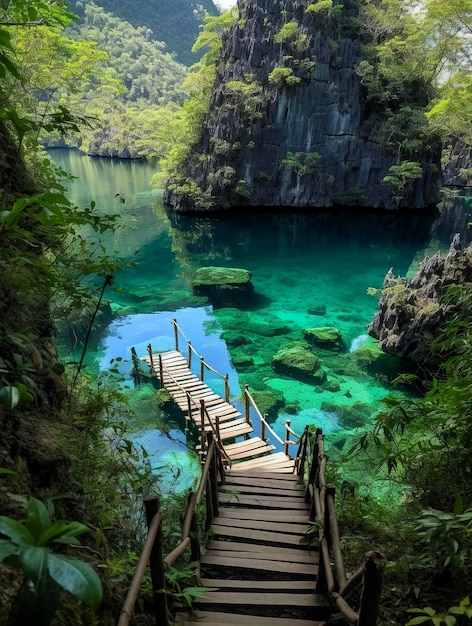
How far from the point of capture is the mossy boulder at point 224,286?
1636cm

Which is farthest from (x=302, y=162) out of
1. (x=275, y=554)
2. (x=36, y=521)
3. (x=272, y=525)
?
(x=36, y=521)

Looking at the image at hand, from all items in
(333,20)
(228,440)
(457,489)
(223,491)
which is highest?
(333,20)

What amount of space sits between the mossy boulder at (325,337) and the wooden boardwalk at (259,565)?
8101 mm

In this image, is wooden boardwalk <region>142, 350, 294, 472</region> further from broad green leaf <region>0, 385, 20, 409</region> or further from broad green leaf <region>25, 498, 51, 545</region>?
broad green leaf <region>25, 498, 51, 545</region>

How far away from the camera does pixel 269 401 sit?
32.1 ft

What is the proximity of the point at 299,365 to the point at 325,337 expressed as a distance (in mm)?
2036

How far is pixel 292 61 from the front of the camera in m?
26.5

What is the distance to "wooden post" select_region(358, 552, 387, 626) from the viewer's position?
1.41 metres

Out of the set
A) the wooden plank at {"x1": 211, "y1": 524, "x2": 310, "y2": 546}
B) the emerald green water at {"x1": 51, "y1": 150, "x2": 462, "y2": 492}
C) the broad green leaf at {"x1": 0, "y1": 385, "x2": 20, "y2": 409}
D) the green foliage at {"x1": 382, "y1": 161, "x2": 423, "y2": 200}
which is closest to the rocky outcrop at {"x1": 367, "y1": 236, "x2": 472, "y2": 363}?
the emerald green water at {"x1": 51, "y1": 150, "x2": 462, "y2": 492}

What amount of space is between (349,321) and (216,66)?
2341cm

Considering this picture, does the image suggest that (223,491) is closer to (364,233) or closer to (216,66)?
(364,233)

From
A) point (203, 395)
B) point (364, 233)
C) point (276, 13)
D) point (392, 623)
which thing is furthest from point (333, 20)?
point (392, 623)

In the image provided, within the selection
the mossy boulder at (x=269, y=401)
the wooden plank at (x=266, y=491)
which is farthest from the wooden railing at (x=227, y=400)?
the wooden plank at (x=266, y=491)

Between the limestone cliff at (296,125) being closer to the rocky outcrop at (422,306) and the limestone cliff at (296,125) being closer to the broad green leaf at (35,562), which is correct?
the rocky outcrop at (422,306)
